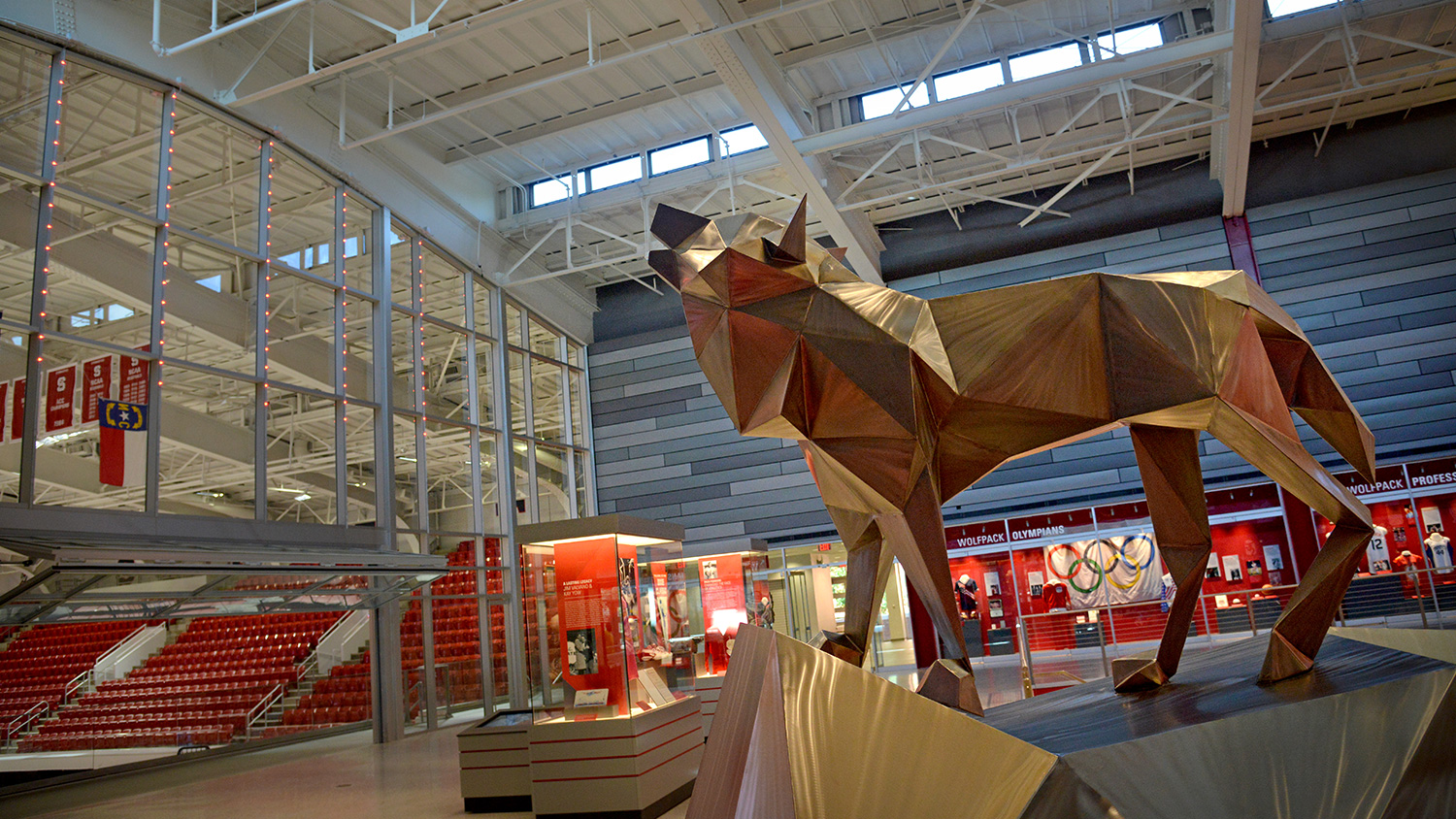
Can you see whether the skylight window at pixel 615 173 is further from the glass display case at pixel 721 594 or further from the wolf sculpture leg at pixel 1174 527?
the wolf sculpture leg at pixel 1174 527

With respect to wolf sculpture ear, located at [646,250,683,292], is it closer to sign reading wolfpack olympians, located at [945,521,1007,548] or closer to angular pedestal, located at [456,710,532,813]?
angular pedestal, located at [456,710,532,813]

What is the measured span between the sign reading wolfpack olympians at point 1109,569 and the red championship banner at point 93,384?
47.1 feet

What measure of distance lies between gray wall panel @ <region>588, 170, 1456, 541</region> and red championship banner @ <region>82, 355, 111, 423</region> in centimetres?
1058

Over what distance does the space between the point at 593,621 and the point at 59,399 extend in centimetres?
641

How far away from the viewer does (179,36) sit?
1110 cm

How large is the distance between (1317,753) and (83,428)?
10.7m

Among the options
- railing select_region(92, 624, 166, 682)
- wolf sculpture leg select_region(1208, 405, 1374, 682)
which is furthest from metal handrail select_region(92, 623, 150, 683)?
wolf sculpture leg select_region(1208, 405, 1374, 682)

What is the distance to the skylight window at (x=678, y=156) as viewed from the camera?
15.5m

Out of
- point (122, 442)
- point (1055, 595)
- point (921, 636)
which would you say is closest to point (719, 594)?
point (921, 636)

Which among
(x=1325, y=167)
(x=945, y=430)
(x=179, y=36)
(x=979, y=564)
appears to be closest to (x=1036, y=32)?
(x=1325, y=167)

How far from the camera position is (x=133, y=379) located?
980 cm

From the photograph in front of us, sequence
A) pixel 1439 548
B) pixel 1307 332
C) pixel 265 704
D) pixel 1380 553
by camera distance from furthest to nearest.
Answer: pixel 1380 553 < pixel 1307 332 < pixel 1439 548 < pixel 265 704

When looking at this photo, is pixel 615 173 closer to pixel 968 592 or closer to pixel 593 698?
pixel 968 592

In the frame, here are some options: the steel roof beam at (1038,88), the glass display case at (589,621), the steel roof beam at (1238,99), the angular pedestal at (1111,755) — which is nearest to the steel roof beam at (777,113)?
the steel roof beam at (1038,88)
